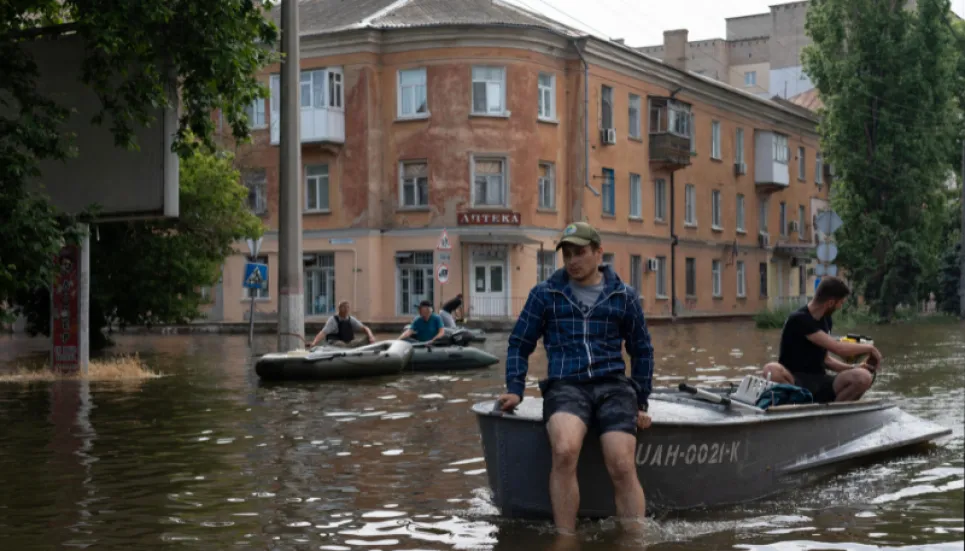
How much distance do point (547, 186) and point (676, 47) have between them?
21.9 meters

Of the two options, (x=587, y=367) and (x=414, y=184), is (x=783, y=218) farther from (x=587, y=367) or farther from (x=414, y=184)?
(x=587, y=367)

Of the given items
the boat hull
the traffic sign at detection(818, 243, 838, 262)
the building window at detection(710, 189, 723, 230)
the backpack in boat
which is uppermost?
the building window at detection(710, 189, 723, 230)

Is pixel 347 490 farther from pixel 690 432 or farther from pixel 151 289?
pixel 151 289

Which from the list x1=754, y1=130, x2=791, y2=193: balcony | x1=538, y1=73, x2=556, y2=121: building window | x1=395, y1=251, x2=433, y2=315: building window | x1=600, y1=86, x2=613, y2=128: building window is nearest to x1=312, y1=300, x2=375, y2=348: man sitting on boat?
x1=395, y1=251, x2=433, y2=315: building window

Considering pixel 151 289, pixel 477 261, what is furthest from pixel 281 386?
pixel 477 261

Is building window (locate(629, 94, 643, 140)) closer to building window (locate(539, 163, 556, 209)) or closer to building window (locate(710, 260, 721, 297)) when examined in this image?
building window (locate(539, 163, 556, 209))

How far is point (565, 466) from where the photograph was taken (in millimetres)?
8148

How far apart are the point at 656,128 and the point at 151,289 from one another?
100 ft

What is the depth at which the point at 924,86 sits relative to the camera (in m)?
52.8

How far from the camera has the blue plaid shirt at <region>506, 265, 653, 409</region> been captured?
8.21 metres

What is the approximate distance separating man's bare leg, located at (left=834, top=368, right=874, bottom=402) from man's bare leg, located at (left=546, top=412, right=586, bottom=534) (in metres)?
4.15

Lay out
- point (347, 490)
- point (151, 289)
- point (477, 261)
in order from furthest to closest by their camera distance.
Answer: point (477, 261), point (151, 289), point (347, 490)

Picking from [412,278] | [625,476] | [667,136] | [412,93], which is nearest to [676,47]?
[667,136]

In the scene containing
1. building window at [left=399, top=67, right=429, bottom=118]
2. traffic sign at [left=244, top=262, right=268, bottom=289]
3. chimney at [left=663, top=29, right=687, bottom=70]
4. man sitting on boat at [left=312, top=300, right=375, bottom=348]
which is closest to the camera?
man sitting on boat at [left=312, top=300, right=375, bottom=348]
